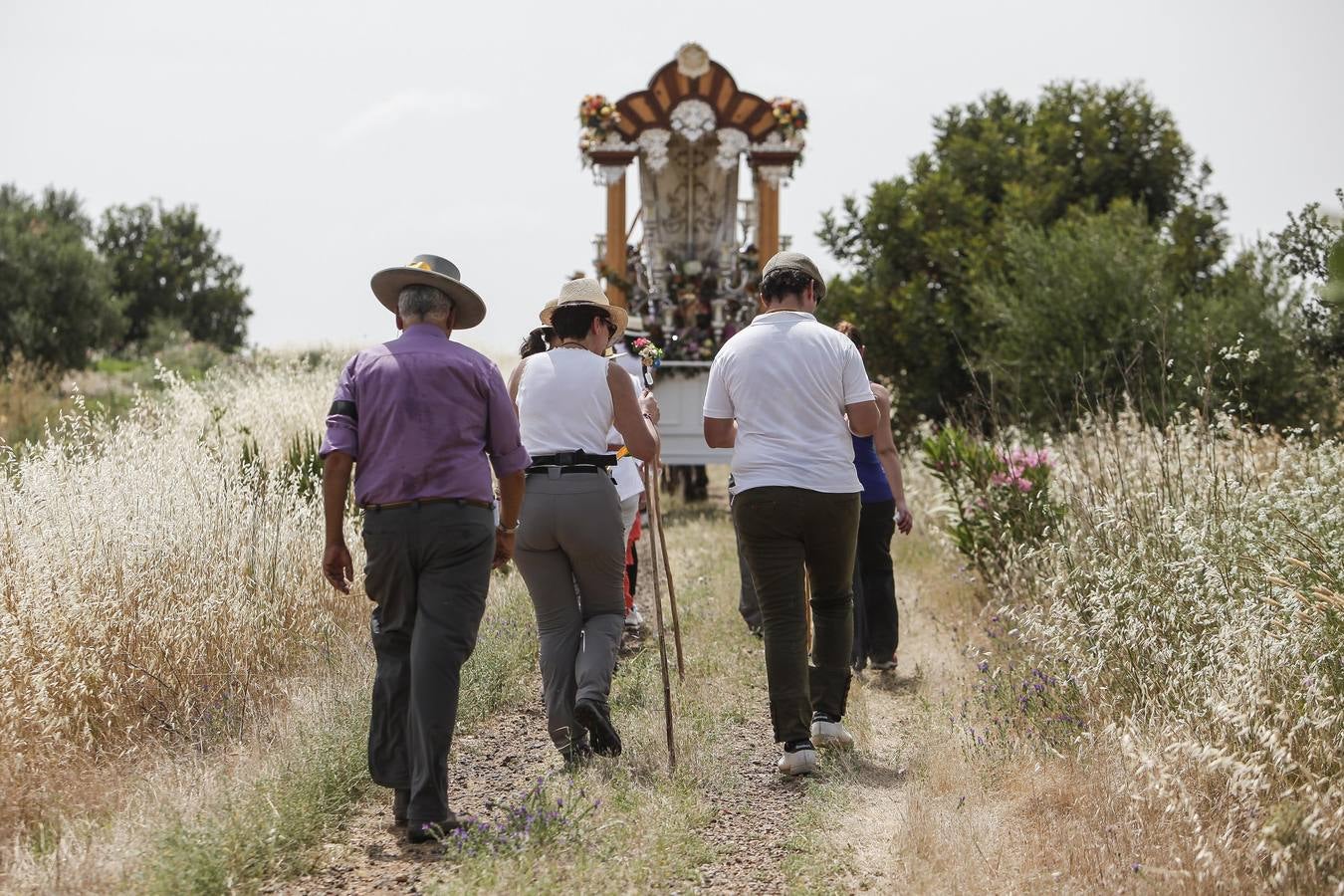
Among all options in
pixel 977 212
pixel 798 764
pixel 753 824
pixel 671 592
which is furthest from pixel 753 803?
pixel 977 212

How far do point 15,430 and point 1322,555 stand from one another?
1225 centimetres

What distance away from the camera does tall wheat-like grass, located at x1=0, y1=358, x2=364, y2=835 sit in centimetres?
528

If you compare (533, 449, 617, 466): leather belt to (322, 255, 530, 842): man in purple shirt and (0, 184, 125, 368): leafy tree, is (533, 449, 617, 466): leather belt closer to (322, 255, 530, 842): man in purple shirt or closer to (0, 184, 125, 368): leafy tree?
(322, 255, 530, 842): man in purple shirt

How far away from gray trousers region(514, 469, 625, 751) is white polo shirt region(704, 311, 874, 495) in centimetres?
61

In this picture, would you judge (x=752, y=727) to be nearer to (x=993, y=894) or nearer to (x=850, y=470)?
(x=850, y=470)

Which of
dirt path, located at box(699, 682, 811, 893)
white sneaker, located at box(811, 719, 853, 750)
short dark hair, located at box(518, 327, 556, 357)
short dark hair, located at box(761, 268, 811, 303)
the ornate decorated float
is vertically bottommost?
dirt path, located at box(699, 682, 811, 893)

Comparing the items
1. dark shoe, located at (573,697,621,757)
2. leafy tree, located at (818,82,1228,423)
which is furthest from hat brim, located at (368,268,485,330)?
leafy tree, located at (818,82,1228,423)

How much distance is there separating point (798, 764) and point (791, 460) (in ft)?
4.11

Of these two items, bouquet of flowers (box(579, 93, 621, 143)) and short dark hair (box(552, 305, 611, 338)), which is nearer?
short dark hair (box(552, 305, 611, 338))

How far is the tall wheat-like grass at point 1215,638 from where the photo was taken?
387 centimetres

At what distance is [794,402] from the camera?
5379mm

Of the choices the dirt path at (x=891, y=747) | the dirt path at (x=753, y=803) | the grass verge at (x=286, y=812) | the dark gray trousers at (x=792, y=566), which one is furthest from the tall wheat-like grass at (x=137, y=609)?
the dirt path at (x=891, y=747)

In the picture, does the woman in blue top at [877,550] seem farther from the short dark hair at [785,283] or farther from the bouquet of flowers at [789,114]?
the bouquet of flowers at [789,114]

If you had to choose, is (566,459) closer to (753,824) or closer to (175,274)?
(753,824)
